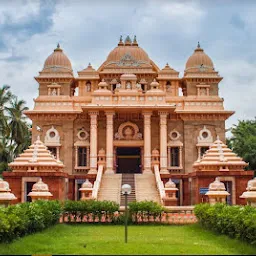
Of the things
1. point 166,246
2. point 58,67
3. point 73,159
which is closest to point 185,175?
point 73,159

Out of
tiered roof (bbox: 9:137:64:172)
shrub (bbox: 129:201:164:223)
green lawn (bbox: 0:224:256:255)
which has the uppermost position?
tiered roof (bbox: 9:137:64:172)

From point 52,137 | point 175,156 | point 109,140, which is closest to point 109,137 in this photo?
point 109,140

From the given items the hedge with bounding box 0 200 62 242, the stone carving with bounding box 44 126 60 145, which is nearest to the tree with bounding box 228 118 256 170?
the stone carving with bounding box 44 126 60 145

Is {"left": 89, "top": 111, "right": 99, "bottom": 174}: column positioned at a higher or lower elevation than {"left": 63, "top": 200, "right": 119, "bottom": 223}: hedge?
higher

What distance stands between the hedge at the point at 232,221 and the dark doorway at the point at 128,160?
2094 cm

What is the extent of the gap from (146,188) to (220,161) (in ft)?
16.0

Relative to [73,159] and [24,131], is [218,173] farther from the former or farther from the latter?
[24,131]

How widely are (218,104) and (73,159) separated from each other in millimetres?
11461

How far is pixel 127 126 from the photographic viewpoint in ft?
122

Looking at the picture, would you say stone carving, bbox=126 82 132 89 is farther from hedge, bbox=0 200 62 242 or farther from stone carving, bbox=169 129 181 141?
hedge, bbox=0 200 62 242

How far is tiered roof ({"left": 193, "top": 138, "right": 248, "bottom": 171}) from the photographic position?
2930 centimetres

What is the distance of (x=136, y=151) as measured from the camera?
39.8 m

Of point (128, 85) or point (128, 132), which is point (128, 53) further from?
point (128, 132)

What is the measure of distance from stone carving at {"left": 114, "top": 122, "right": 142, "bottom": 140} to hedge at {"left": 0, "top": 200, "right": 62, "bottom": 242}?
17421 millimetres
